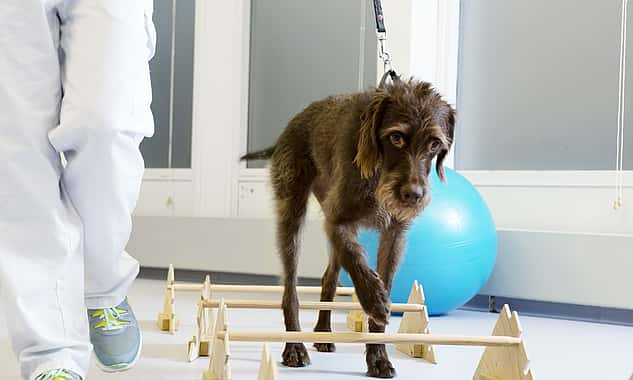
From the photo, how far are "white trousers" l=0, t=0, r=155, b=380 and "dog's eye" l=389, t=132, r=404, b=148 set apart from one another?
69 cm

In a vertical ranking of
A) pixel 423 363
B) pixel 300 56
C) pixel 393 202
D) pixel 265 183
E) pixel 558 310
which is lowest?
pixel 558 310

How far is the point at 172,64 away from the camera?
5.40 metres

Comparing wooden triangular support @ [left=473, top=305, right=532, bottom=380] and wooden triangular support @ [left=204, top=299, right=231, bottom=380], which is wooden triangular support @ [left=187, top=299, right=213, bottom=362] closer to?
wooden triangular support @ [left=204, top=299, right=231, bottom=380]

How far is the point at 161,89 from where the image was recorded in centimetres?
550

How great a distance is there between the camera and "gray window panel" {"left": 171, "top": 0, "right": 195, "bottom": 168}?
5.34 m

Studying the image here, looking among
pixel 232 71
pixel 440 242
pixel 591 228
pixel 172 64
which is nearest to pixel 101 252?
pixel 440 242

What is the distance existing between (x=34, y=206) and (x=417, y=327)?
1503 mm

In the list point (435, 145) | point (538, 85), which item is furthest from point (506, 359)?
point (538, 85)

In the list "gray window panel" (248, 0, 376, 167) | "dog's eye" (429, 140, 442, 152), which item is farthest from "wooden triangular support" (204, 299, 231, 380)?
"gray window panel" (248, 0, 376, 167)

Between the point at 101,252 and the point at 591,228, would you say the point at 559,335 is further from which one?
the point at 101,252

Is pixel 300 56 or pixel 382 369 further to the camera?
pixel 300 56

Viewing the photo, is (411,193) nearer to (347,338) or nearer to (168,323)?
(347,338)

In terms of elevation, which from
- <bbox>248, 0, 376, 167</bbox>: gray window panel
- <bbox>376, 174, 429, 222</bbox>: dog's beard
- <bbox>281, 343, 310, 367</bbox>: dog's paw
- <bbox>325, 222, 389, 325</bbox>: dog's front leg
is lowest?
<bbox>281, 343, 310, 367</bbox>: dog's paw

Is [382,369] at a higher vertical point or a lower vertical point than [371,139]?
lower
